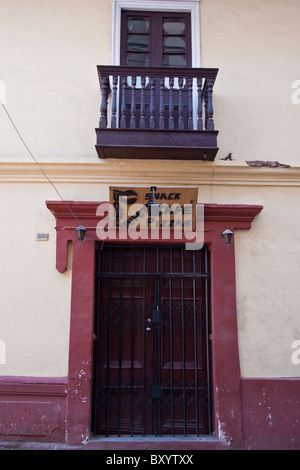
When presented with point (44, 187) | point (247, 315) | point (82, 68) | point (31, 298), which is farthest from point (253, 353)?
point (82, 68)

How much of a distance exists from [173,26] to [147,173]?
245 centimetres

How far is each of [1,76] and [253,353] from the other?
5.09 meters

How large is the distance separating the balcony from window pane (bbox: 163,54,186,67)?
1.52 ft

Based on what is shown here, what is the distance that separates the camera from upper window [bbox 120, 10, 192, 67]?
568 cm

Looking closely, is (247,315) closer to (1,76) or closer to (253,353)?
(253,353)

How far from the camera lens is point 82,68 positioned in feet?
17.9

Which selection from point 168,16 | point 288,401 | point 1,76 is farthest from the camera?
point 168,16

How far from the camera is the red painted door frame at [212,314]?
4.64 m

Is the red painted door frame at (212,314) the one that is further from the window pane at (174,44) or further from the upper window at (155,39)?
the window pane at (174,44)

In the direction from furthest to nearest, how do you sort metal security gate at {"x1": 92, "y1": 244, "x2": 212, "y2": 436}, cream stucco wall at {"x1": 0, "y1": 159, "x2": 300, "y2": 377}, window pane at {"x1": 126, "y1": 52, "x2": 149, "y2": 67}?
window pane at {"x1": 126, "y1": 52, "x2": 149, "y2": 67}
metal security gate at {"x1": 92, "y1": 244, "x2": 212, "y2": 436}
cream stucco wall at {"x1": 0, "y1": 159, "x2": 300, "y2": 377}

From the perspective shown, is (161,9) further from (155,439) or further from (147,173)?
(155,439)

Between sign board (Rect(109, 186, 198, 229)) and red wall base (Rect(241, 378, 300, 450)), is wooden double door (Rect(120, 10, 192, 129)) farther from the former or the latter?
red wall base (Rect(241, 378, 300, 450))

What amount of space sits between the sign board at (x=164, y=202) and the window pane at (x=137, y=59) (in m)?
2.09

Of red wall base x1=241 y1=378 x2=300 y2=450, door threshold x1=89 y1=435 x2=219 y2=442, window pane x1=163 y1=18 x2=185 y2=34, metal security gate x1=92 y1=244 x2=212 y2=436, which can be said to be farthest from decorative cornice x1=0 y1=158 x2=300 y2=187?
door threshold x1=89 y1=435 x2=219 y2=442
